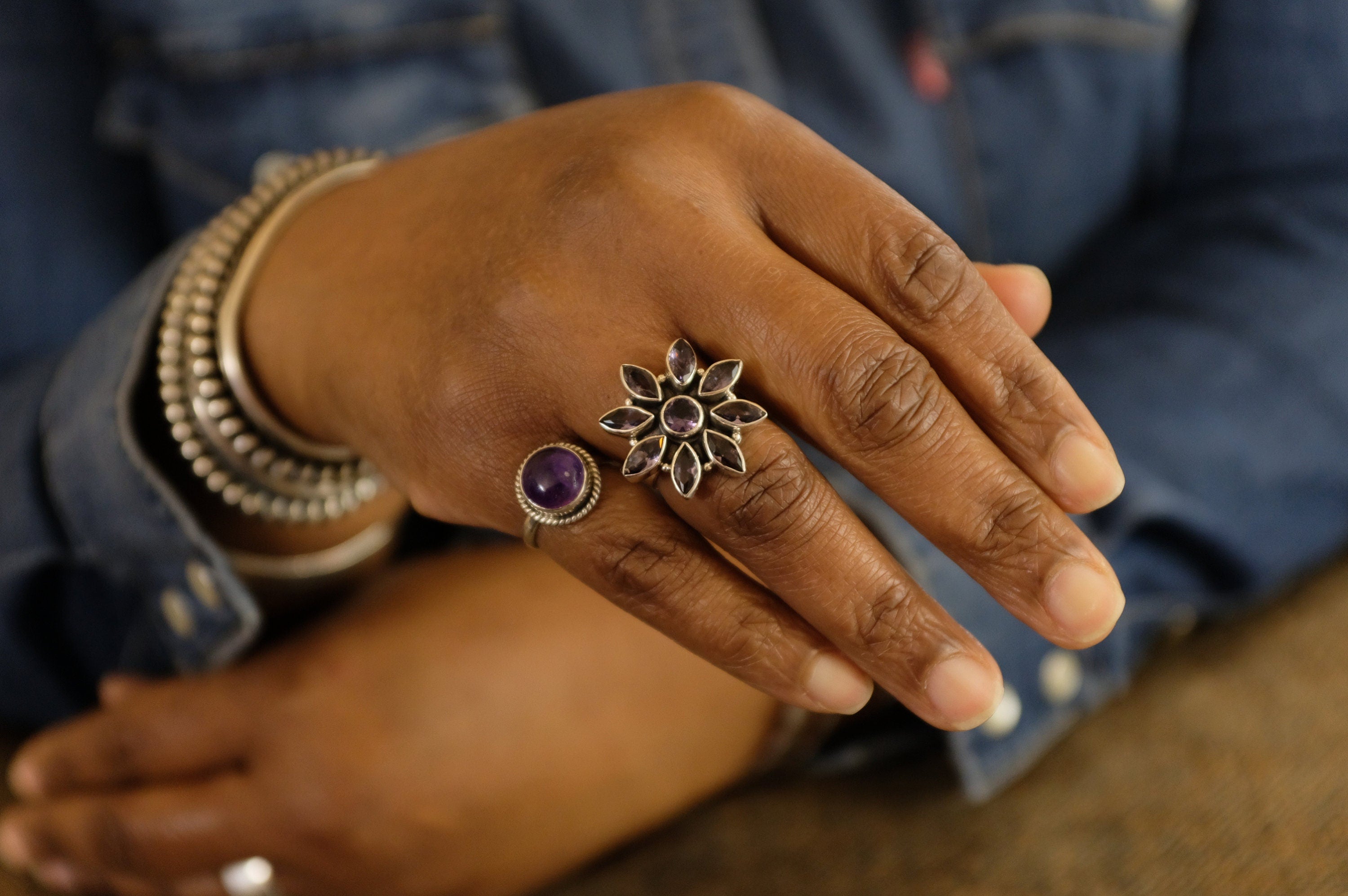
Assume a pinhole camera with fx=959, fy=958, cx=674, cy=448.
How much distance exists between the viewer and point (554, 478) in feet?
1.47

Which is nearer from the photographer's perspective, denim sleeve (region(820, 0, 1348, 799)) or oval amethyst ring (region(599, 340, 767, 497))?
oval amethyst ring (region(599, 340, 767, 497))

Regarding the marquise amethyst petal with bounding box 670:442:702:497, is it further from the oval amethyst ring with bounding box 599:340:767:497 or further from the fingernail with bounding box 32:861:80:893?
the fingernail with bounding box 32:861:80:893

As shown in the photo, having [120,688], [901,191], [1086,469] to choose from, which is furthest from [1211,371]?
[120,688]

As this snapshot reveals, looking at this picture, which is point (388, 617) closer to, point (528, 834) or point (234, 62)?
point (528, 834)

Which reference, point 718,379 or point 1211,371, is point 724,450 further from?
point 1211,371

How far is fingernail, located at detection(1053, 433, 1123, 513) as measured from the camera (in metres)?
0.45

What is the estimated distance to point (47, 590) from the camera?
2.65 feet

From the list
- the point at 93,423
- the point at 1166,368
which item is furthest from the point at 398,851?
the point at 1166,368

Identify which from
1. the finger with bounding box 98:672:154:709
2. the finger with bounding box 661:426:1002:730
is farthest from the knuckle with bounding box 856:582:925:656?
the finger with bounding box 98:672:154:709

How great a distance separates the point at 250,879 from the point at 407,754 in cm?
17

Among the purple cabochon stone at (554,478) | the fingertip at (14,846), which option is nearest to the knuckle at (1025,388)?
the purple cabochon stone at (554,478)

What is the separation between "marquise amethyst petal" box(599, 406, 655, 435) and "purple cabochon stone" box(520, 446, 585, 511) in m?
0.02

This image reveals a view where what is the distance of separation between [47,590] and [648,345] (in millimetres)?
650

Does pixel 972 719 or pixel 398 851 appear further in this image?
pixel 398 851
